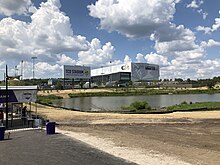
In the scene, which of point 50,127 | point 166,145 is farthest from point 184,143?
point 50,127

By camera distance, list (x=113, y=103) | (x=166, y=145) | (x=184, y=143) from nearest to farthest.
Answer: (x=166, y=145) < (x=184, y=143) < (x=113, y=103)

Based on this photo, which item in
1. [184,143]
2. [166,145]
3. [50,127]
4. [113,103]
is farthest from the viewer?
[113,103]

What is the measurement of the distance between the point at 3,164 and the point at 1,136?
9462 millimetres

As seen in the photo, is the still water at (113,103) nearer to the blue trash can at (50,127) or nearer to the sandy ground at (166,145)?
the sandy ground at (166,145)

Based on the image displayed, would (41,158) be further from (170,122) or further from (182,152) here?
(170,122)

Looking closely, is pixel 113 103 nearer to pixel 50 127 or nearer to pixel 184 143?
pixel 50 127

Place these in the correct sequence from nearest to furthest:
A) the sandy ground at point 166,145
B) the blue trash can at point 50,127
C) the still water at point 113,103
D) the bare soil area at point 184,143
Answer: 1. the sandy ground at point 166,145
2. the bare soil area at point 184,143
3. the blue trash can at point 50,127
4. the still water at point 113,103

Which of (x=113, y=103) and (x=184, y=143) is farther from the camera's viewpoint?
(x=113, y=103)

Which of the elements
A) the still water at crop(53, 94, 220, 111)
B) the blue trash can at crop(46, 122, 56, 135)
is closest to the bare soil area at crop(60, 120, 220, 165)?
the blue trash can at crop(46, 122, 56, 135)

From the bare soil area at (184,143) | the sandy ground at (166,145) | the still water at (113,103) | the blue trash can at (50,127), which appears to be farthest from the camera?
the still water at (113,103)

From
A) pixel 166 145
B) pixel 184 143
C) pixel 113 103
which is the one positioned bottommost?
pixel 184 143

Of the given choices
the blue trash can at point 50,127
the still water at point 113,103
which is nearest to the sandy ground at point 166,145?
the blue trash can at point 50,127

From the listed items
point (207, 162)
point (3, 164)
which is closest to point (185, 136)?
point (207, 162)

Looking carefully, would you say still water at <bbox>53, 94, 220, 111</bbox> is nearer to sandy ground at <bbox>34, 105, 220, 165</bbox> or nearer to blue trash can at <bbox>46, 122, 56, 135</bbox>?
sandy ground at <bbox>34, 105, 220, 165</bbox>
